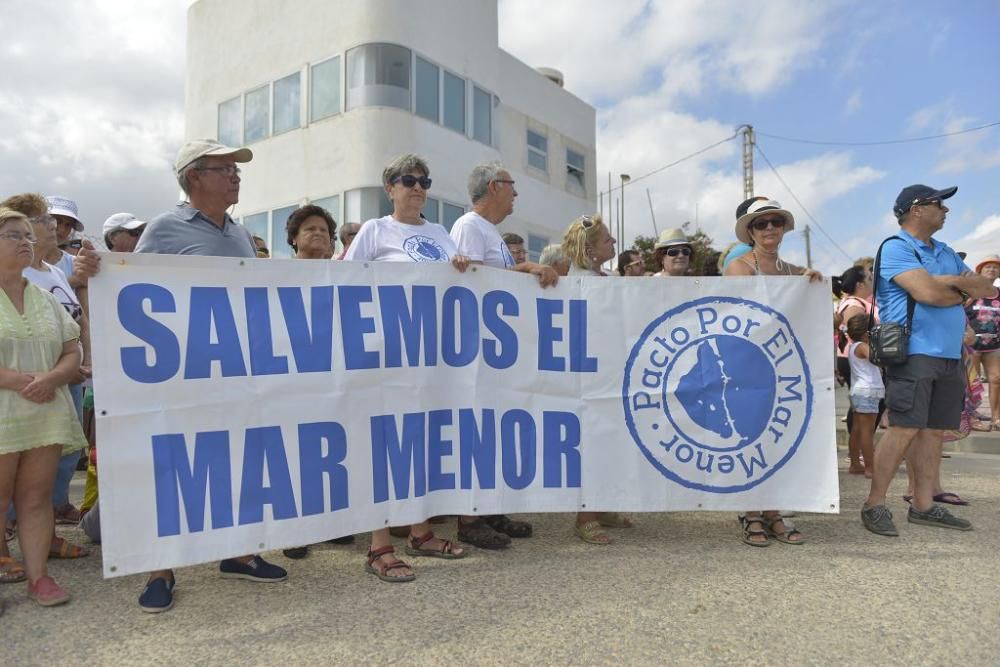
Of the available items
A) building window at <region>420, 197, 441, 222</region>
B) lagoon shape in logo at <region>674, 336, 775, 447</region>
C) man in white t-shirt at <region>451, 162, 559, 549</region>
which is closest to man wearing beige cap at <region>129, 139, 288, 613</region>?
man in white t-shirt at <region>451, 162, 559, 549</region>

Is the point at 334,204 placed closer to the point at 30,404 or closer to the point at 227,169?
the point at 227,169

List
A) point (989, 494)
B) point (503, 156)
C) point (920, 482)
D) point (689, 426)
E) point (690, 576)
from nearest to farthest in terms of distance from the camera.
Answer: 1. point (690, 576)
2. point (689, 426)
3. point (920, 482)
4. point (989, 494)
5. point (503, 156)

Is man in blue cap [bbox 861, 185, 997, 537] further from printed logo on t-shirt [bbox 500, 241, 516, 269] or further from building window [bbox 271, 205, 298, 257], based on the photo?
building window [bbox 271, 205, 298, 257]

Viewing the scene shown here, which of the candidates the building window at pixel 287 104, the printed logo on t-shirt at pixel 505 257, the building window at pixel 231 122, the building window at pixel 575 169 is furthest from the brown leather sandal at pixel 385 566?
the building window at pixel 575 169

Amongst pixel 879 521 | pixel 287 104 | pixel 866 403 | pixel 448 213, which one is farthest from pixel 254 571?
pixel 287 104

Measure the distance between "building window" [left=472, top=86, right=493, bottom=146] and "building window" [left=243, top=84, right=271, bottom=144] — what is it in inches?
172

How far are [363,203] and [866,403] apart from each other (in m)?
10.1

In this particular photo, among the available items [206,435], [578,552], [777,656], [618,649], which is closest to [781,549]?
[578,552]

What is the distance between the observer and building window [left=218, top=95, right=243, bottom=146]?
15297 mm

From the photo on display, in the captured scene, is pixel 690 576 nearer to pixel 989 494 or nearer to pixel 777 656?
pixel 777 656

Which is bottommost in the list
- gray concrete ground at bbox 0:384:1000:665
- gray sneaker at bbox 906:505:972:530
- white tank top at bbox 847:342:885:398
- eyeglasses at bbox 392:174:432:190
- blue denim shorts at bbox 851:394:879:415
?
gray concrete ground at bbox 0:384:1000:665

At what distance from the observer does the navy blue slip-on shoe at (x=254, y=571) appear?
3076 mm

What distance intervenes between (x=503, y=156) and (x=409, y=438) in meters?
14.1

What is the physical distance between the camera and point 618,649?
2391 millimetres
